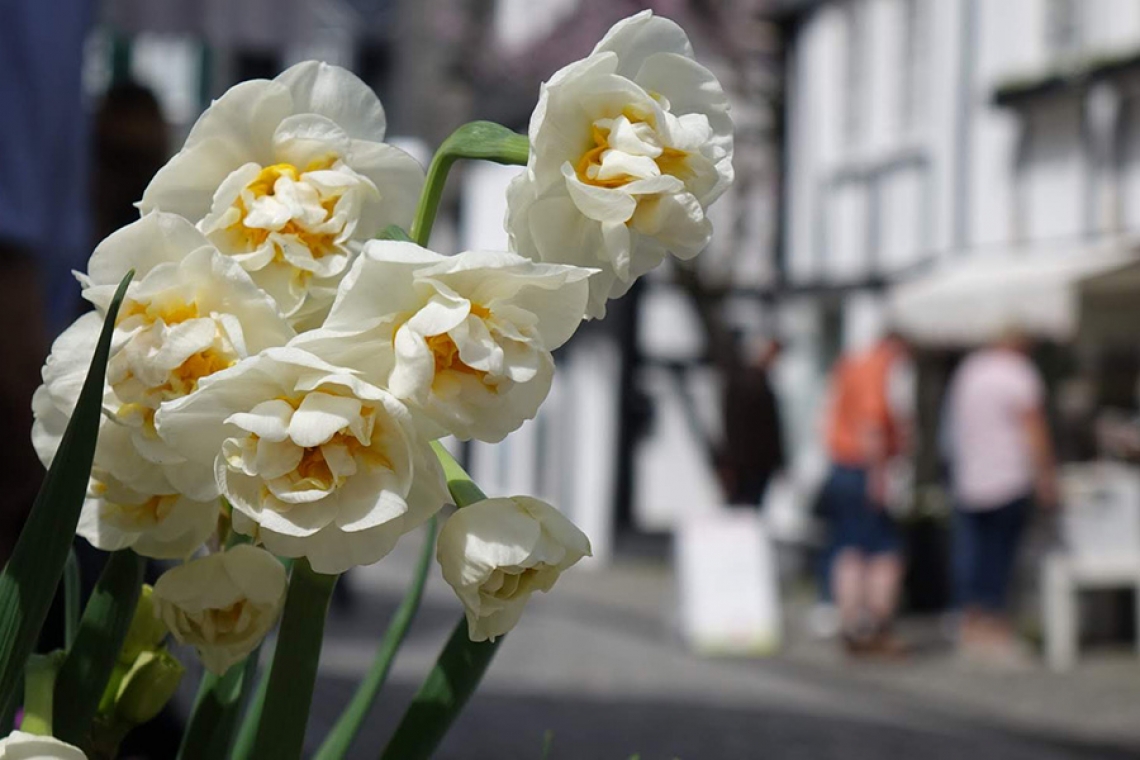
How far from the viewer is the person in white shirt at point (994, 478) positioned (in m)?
9.46

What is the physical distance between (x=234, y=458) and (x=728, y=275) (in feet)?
53.5

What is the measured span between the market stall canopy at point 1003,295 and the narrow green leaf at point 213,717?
8.91 metres

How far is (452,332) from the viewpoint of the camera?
76 cm

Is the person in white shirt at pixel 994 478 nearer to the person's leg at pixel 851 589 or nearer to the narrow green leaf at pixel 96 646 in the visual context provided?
the person's leg at pixel 851 589

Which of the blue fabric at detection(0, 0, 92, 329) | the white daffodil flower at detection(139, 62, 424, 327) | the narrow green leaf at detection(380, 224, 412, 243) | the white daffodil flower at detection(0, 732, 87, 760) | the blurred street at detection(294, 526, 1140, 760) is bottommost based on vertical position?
the blurred street at detection(294, 526, 1140, 760)

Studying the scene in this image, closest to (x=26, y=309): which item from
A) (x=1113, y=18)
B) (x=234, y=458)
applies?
(x=234, y=458)

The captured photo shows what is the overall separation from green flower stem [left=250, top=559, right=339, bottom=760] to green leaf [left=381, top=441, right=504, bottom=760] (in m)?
0.08

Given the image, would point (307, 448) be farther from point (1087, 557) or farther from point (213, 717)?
point (1087, 557)

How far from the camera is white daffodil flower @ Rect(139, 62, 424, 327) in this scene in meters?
0.88

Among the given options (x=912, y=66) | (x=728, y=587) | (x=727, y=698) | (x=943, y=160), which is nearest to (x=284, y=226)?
(x=727, y=698)

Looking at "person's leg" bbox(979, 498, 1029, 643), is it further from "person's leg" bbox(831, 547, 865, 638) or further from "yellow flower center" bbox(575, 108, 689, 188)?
"yellow flower center" bbox(575, 108, 689, 188)

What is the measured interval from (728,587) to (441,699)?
9289 mm

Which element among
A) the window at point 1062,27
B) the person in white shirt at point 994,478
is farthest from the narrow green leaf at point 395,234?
the window at point 1062,27

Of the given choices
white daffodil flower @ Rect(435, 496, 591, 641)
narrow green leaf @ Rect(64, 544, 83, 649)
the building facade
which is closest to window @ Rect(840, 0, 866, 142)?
the building facade
